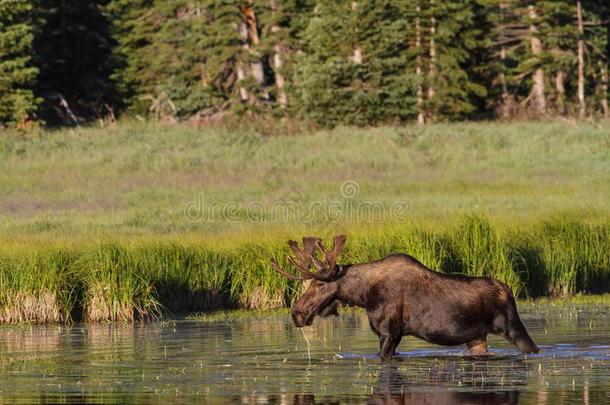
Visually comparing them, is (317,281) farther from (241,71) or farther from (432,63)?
(241,71)

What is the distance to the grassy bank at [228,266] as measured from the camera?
2341 cm

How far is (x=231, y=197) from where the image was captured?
38.9 m

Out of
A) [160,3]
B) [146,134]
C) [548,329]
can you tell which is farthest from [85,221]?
[160,3]

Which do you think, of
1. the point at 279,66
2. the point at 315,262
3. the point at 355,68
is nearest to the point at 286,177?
the point at 355,68

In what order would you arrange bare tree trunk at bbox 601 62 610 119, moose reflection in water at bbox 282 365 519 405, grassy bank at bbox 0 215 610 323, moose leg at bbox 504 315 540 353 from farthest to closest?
bare tree trunk at bbox 601 62 610 119, grassy bank at bbox 0 215 610 323, moose leg at bbox 504 315 540 353, moose reflection in water at bbox 282 365 519 405

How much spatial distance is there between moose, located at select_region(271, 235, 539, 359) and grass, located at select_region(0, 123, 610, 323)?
662 cm

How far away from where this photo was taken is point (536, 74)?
70812mm

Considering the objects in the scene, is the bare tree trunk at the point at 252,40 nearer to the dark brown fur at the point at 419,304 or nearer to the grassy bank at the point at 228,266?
the grassy bank at the point at 228,266

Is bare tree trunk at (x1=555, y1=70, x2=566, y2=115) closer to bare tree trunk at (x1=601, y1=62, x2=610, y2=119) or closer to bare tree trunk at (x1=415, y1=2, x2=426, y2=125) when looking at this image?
bare tree trunk at (x1=601, y1=62, x2=610, y2=119)

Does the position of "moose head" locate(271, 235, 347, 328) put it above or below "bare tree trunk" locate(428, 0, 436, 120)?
below

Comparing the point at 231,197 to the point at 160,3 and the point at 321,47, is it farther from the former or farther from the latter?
the point at 160,3

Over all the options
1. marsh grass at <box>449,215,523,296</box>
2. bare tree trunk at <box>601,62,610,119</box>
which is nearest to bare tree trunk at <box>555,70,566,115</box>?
bare tree trunk at <box>601,62,610,119</box>

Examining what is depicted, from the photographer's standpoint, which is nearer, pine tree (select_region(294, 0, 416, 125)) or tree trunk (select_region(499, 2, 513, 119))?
pine tree (select_region(294, 0, 416, 125))

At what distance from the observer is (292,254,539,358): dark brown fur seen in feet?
57.0
